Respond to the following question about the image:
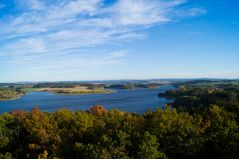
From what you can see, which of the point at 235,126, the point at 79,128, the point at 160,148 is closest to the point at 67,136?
the point at 79,128

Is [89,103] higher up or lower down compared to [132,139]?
lower down

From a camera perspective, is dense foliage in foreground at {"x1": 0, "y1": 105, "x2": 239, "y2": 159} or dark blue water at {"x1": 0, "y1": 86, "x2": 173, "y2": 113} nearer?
dense foliage in foreground at {"x1": 0, "y1": 105, "x2": 239, "y2": 159}

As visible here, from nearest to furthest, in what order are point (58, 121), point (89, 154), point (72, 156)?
point (89, 154)
point (72, 156)
point (58, 121)

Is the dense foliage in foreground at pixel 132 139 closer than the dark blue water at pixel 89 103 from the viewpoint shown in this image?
Yes

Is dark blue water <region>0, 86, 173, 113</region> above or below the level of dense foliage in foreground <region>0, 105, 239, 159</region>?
below

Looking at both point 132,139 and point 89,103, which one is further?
point 89,103

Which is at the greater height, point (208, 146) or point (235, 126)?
point (235, 126)

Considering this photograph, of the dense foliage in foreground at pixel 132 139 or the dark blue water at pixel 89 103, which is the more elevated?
the dense foliage in foreground at pixel 132 139

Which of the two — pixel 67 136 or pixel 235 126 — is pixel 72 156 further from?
pixel 235 126
